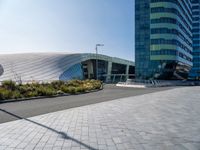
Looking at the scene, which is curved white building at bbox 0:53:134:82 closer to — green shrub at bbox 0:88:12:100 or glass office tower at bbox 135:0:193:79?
glass office tower at bbox 135:0:193:79

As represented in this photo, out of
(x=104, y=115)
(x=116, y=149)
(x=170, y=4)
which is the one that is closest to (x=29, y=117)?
(x=104, y=115)

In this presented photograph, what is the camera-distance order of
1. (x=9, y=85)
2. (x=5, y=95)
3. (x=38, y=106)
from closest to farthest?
(x=38, y=106) < (x=5, y=95) < (x=9, y=85)

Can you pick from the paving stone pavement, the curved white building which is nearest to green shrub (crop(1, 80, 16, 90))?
the paving stone pavement

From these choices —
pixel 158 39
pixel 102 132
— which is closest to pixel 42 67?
pixel 158 39

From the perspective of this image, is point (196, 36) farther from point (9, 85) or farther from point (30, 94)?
point (30, 94)

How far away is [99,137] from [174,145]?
2.04 m

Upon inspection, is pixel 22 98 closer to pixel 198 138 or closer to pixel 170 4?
pixel 198 138

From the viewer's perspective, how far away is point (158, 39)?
6819cm

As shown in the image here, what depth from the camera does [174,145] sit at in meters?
6.16

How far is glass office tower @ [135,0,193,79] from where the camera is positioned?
2680 inches

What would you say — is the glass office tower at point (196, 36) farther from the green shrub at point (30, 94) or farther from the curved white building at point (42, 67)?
the green shrub at point (30, 94)

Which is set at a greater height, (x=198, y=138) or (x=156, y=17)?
(x=156, y=17)

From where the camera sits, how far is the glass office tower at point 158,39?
223ft

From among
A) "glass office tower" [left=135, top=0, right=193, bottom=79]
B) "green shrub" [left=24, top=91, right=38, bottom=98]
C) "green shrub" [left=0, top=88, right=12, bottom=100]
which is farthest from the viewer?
"glass office tower" [left=135, top=0, right=193, bottom=79]
